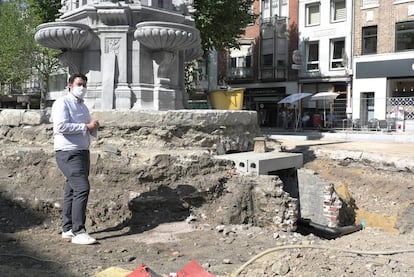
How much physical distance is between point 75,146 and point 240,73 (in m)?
32.0

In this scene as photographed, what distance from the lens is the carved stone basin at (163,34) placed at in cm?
808

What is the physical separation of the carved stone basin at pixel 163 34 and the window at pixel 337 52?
77.5 feet

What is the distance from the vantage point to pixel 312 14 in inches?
1256

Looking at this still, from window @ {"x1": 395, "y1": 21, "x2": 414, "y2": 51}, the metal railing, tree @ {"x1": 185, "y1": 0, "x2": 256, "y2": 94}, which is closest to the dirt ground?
tree @ {"x1": 185, "y1": 0, "x2": 256, "y2": 94}

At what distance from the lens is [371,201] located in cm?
955

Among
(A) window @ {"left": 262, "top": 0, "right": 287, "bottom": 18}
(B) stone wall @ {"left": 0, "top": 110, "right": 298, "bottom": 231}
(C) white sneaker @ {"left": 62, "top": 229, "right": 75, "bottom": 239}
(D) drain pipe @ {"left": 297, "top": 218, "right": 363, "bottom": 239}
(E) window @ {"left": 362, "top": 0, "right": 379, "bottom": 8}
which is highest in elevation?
(A) window @ {"left": 262, "top": 0, "right": 287, "bottom": 18}

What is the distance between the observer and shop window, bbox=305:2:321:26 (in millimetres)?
31500

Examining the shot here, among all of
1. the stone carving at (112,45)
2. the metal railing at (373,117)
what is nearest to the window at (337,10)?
the metal railing at (373,117)

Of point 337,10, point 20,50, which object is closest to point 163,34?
point 20,50

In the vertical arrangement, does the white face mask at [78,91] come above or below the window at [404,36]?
below

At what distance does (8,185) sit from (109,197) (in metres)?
1.54

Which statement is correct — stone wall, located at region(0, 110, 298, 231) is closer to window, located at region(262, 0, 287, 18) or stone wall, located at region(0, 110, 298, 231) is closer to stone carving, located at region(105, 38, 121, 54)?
stone carving, located at region(105, 38, 121, 54)

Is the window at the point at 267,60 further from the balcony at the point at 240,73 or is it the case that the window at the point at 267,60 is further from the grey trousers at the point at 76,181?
the grey trousers at the point at 76,181

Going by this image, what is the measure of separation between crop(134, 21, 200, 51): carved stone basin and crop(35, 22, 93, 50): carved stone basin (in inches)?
38.0
